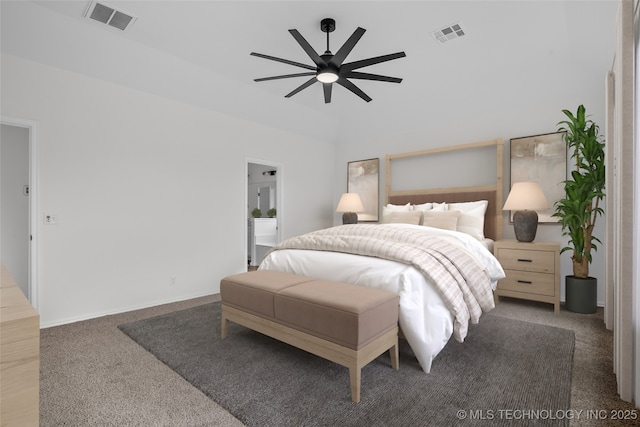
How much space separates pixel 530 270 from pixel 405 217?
4.99 feet

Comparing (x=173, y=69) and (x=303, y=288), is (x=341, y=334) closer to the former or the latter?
(x=303, y=288)

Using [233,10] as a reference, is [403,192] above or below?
below

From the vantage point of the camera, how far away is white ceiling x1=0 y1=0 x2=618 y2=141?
2.75m

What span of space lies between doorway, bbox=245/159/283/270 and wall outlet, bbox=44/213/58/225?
2.40 metres

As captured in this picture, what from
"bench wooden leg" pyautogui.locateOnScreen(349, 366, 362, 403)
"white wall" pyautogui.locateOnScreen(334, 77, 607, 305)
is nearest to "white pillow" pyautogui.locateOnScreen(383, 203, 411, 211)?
"white wall" pyautogui.locateOnScreen(334, 77, 607, 305)

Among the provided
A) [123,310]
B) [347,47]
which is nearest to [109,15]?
[347,47]

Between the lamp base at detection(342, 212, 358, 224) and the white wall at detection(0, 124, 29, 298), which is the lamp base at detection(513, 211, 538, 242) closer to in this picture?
the lamp base at detection(342, 212, 358, 224)

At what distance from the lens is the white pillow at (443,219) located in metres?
3.88

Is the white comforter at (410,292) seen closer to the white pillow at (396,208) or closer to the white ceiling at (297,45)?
the white pillow at (396,208)

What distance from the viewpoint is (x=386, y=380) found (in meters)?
1.93

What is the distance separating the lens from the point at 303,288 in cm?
213

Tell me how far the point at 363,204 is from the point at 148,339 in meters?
3.95

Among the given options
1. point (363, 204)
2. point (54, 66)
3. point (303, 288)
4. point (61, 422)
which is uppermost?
point (54, 66)

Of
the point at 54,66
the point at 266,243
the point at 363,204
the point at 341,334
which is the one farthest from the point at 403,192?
the point at 54,66
